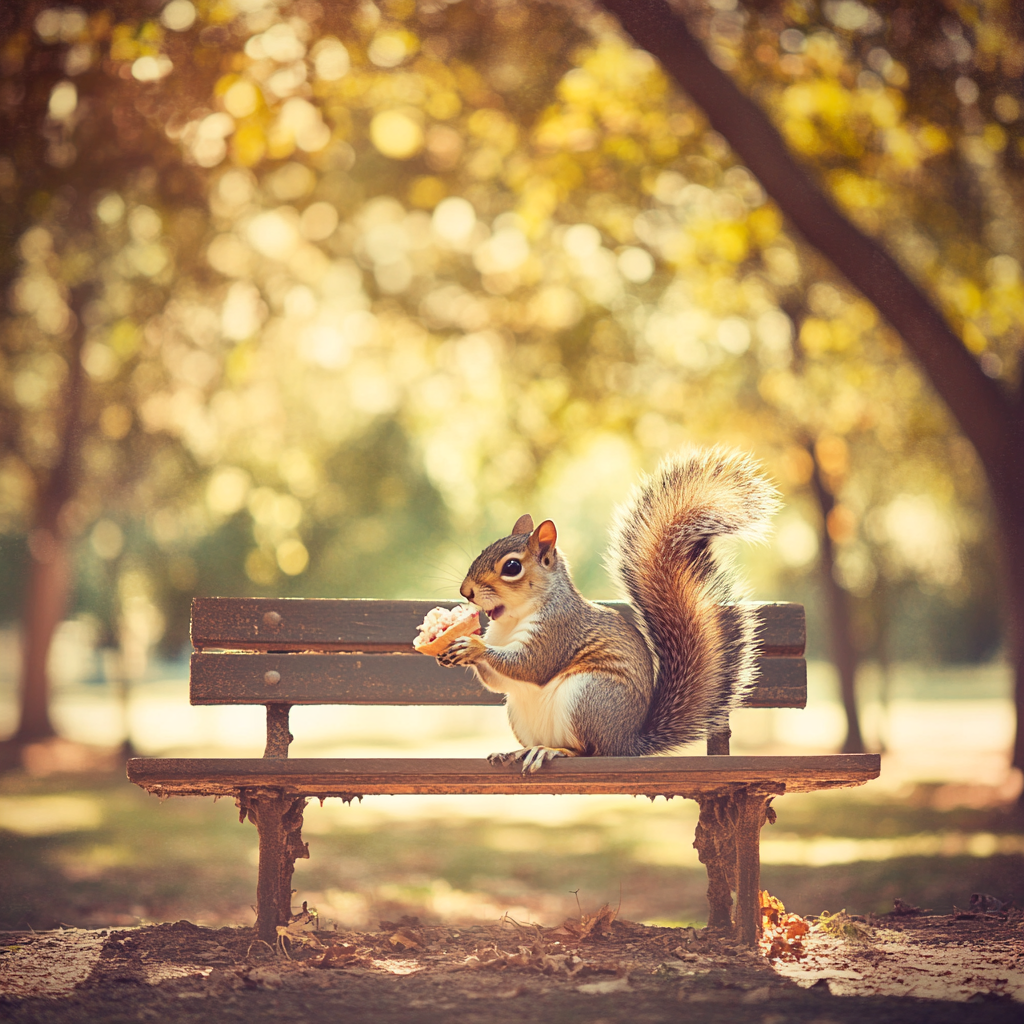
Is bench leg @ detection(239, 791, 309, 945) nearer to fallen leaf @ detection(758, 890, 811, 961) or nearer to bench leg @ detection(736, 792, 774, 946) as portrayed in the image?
bench leg @ detection(736, 792, 774, 946)

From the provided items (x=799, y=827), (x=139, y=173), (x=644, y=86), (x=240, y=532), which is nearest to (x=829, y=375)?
(x=644, y=86)

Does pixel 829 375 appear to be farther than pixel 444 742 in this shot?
No

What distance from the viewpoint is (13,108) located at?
509 cm

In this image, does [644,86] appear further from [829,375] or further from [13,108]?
[13,108]

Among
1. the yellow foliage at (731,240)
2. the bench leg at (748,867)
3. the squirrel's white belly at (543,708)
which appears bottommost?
the bench leg at (748,867)

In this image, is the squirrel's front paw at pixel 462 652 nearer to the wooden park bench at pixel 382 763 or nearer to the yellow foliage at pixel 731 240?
the wooden park bench at pixel 382 763

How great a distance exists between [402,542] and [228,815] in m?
6.44

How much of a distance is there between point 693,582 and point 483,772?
0.81 m

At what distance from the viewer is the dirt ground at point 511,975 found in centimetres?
235

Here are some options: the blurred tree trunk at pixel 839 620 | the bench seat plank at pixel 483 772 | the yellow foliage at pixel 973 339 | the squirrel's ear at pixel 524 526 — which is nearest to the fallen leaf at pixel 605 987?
the bench seat plank at pixel 483 772

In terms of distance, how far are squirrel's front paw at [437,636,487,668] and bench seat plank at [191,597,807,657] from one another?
0.62 metres

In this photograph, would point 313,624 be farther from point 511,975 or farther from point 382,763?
point 511,975

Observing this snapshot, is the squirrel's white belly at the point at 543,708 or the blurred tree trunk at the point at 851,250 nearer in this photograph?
the squirrel's white belly at the point at 543,708

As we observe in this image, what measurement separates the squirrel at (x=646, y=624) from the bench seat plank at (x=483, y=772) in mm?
136
